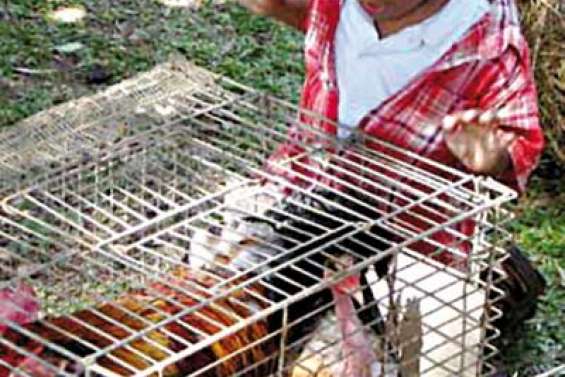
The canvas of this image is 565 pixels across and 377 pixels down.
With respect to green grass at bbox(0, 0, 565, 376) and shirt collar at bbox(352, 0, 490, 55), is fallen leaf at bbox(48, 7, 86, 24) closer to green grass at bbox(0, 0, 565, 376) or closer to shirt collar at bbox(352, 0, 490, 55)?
green grass at bbox(0, 0, 565, 376)

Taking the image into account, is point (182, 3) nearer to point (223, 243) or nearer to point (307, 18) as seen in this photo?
point (307, 18)

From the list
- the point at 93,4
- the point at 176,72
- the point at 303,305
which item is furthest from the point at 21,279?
the point at 93,4

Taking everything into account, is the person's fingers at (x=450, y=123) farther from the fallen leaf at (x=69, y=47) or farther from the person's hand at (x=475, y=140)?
the fallen leaf at (x=69, y=47)

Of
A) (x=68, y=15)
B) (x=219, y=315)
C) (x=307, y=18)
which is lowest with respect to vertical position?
(x=68, y=15)

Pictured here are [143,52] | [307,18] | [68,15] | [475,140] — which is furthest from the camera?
[68,15]

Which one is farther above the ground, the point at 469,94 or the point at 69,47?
the point at 469,94

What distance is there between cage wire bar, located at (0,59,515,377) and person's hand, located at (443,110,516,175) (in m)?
0.02

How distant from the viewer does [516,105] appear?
1.87 m

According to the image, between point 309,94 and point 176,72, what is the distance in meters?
0.19

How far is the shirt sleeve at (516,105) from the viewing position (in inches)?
72.9

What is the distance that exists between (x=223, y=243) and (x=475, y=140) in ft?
1.06

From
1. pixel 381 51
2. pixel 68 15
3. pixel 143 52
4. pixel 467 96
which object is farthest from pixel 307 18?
pixel 68 15

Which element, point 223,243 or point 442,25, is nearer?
point 223,243

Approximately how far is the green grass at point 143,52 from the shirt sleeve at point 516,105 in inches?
32.4
